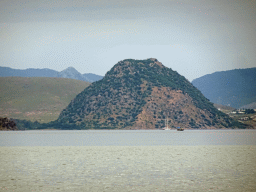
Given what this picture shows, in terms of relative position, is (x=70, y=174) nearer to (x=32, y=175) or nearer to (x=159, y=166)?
(x=32, y=175)

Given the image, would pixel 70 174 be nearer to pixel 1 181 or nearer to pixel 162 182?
pixel 1 181

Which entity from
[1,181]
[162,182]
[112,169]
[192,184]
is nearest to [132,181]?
[162,182]

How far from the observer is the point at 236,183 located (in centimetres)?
3225

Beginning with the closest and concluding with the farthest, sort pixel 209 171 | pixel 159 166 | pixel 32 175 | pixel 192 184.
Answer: pixel 192 184 → pixel 32 175 → pixel 209 171 → pixel 159 166

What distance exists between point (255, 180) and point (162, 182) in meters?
7.86

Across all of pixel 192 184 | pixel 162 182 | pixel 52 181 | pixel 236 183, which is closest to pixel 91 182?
pixel 52 181

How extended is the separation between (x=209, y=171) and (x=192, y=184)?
8538 millimetres

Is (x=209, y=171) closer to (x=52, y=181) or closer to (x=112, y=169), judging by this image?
(x=112, y=169)

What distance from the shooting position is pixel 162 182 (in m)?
32.9

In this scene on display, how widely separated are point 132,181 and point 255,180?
10305 millimetres

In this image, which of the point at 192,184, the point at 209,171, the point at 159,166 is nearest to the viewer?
the point at 192,184

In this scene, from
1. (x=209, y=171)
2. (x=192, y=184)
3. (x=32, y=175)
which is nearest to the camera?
(x=192, y=184)

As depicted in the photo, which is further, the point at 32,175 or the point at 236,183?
the point at 32,175

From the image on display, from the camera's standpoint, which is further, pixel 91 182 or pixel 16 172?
pixel 16 172
